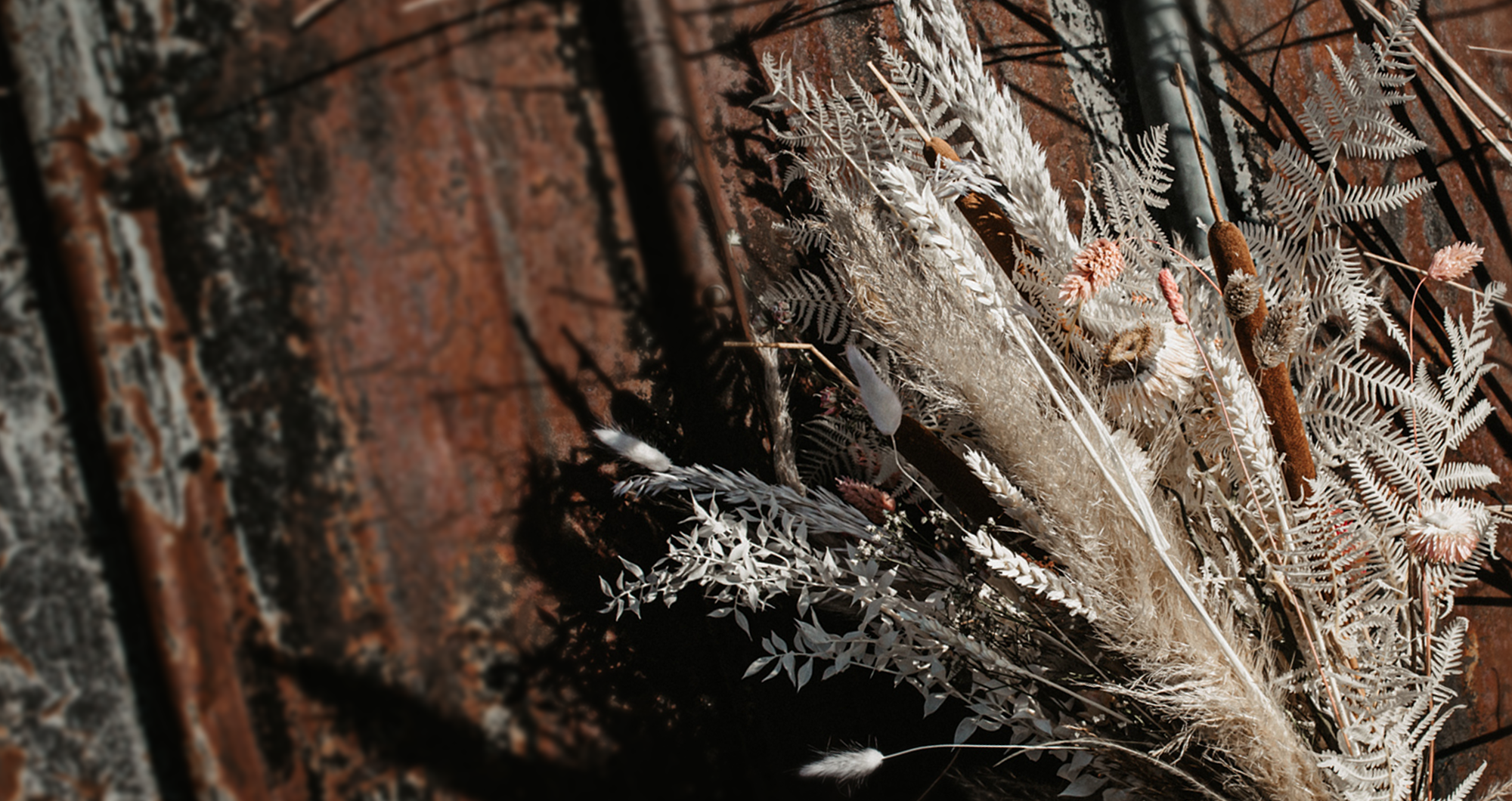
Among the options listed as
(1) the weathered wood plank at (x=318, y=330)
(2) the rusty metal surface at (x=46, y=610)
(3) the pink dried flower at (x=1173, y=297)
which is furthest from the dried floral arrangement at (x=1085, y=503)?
(2) the rusty metal surface at (x=46, y=610)

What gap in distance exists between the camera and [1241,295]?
22.5 inches

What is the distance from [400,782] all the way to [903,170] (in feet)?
1.73

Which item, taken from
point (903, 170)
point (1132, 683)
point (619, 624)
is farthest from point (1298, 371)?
point (619, 624)

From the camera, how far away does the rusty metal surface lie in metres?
0.48

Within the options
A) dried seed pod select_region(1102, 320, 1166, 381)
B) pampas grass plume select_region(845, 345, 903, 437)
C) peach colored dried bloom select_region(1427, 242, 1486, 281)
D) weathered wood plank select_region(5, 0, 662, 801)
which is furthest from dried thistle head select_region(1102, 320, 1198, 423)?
weathered wood plank select_region(5, 0, 662, 801)

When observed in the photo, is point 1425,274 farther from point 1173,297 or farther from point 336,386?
point 336,386

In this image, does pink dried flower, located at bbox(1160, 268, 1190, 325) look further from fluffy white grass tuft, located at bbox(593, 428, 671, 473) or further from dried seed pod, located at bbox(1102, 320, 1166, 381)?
fluffy white grass tuft, located at bbox(593, 428, 671, 473)

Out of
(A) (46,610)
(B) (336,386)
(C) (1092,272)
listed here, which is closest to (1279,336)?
(C) (1092,272)

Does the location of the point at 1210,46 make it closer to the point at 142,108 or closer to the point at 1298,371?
the point at 1298,371

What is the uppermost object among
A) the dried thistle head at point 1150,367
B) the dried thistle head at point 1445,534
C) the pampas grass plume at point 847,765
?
the dried thistle head at point 1150,367

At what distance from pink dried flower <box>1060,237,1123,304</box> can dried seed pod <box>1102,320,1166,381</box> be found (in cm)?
6

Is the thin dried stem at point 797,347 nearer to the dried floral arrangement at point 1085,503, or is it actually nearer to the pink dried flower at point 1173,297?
the dried floral arrangement at point 1085,503

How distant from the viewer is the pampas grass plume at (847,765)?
1.88ft

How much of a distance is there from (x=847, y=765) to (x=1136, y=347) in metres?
0.37
